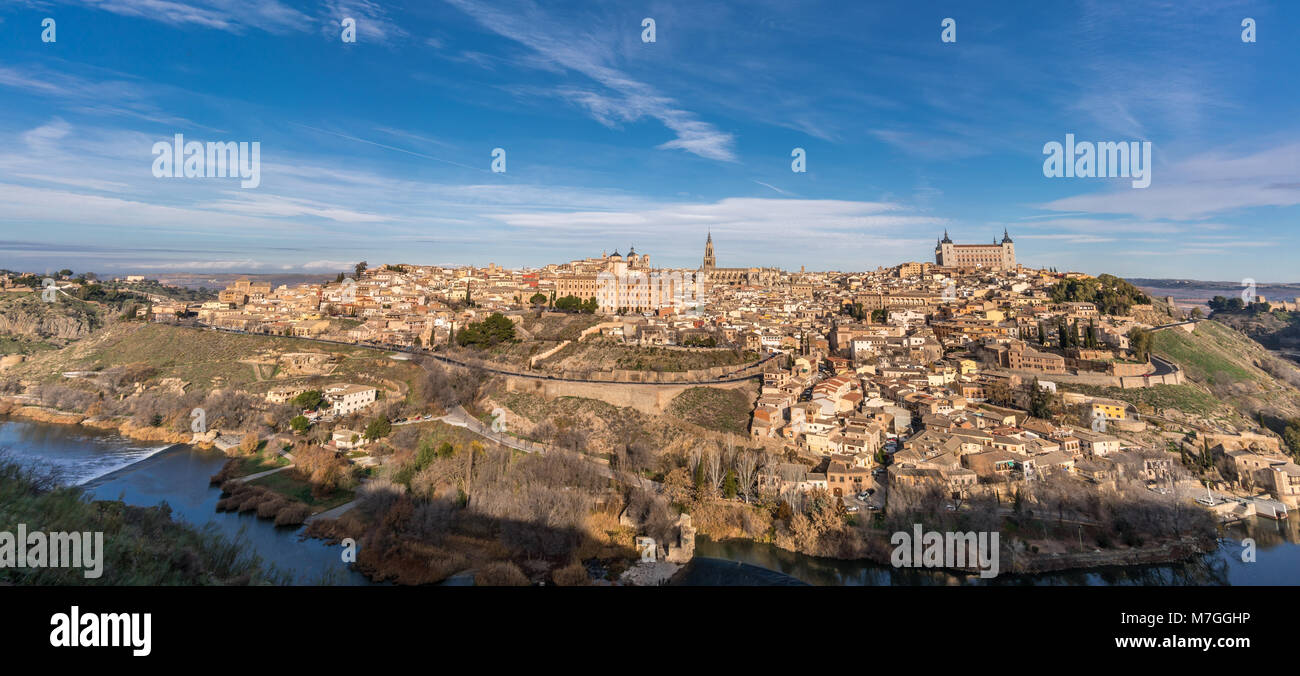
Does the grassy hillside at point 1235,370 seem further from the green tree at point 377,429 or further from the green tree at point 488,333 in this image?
the green tree at point 377,429

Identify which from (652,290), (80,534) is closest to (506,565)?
(80,534)

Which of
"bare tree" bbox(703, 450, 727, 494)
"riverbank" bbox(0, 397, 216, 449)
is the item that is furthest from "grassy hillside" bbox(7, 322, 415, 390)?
"bare tree" bbox(703, 450, 727, 494)

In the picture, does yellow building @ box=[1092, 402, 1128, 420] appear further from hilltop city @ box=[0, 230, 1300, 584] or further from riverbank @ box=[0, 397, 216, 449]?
riverbank @ box=[0, 397, 216, 449]

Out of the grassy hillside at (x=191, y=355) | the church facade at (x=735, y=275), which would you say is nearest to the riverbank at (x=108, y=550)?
the grassy hillside at (x=191, y=355)

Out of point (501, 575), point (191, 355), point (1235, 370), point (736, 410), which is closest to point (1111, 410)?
point (1235, 370)

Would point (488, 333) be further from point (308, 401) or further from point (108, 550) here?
point (108, 550)
